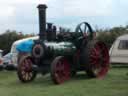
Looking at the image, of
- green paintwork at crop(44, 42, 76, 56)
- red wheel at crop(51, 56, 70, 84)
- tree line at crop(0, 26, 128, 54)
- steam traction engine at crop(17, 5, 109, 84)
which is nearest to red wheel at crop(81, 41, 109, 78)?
steam traction engine at crop(17, 5, 109, 84)

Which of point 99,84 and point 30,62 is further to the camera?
point 30,62

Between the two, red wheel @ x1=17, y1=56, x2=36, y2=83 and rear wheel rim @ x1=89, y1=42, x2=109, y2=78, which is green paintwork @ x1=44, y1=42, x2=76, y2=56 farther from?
red wheel @ x1=17, y1=56, x2=36, y2=83

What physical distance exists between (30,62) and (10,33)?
124ft

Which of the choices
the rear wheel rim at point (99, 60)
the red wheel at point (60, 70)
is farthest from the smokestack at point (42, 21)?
the rear wheel rim at point (99, 60)

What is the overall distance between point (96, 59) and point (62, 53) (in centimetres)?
→ 162

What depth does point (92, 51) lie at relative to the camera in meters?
16.8

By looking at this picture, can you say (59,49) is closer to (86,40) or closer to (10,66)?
(86,40)

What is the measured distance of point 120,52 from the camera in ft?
80.1

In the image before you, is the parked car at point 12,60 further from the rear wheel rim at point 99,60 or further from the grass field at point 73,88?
the grass field at point 73,88

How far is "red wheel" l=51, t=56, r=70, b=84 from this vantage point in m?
15.1

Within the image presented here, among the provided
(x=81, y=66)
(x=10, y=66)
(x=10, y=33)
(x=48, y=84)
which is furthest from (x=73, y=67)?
(x=10, y=33)

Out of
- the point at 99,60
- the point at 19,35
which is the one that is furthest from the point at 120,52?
the point at 19,35

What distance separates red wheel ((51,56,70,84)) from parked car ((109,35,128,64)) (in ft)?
28.2

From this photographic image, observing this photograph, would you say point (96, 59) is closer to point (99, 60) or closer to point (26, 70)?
point (99, 60)
